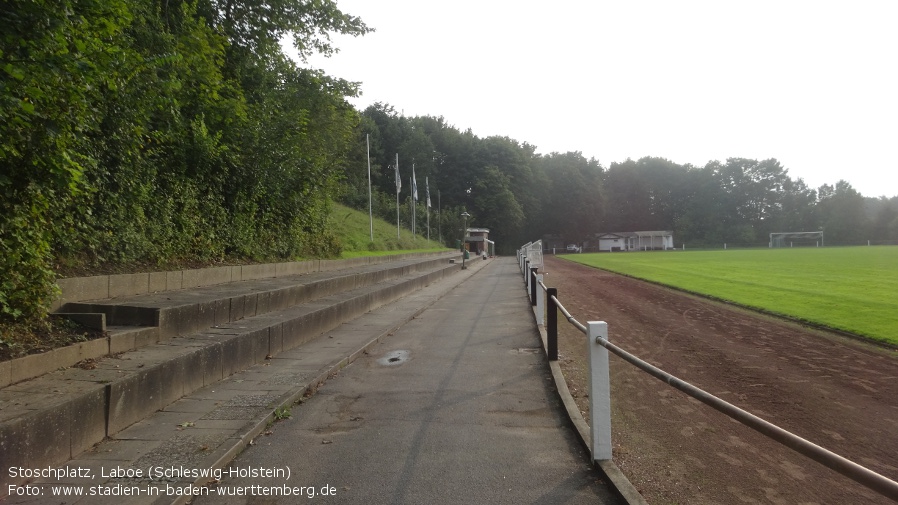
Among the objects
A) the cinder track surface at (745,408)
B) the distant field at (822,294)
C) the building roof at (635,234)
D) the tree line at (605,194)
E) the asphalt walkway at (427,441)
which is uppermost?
the tree line at (605,194)

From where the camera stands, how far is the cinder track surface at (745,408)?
4.64 m

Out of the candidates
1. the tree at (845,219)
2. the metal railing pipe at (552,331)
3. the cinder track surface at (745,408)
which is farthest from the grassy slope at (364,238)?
the tree at (845,219)

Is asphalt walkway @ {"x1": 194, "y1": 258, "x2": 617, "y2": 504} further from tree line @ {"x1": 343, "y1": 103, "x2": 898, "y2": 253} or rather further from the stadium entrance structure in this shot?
the stadium entrance structure

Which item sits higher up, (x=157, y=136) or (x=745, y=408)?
(x=157, y=136)

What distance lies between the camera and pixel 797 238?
95688mm

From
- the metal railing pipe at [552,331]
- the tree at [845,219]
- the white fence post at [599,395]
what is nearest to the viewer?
the white fence post at [599,395]

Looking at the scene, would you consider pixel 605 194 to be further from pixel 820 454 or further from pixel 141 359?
pixel 820 454

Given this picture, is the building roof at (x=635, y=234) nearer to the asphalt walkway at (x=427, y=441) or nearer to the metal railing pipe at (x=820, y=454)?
the asphalt walkway at (x=427, y=441)

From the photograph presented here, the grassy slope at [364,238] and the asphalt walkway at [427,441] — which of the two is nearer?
the asphalt walkway at [427,441]

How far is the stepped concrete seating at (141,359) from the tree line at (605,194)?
66432 mm

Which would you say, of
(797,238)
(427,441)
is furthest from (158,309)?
(797,238)

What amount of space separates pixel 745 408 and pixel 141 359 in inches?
260

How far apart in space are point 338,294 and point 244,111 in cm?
495

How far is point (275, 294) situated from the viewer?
1082 centimetres
